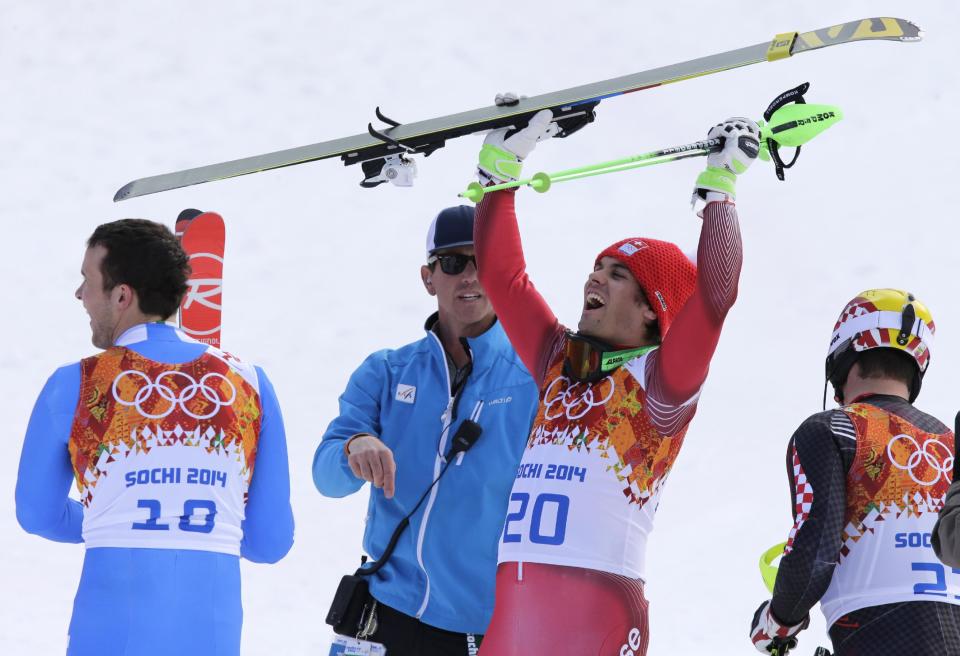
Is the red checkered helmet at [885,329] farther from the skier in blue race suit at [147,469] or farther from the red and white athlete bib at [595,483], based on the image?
the skier in blue race suit at [147,469]

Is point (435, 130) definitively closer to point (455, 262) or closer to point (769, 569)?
point (455, 262)

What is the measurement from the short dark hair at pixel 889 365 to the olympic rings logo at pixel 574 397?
1.90ft

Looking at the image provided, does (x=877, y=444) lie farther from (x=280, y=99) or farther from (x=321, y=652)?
(x=280, y=99)

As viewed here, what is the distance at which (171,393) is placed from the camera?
301cm

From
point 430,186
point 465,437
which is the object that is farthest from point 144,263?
point 430,186

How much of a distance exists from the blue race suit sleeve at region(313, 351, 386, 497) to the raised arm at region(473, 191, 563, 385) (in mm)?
490

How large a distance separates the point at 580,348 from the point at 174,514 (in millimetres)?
1028

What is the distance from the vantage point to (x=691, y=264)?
3506 millimetres

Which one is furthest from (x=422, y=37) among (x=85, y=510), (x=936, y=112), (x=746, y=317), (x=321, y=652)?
(x=85, y=510)

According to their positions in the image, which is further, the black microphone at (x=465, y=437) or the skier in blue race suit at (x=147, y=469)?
the black microphone at (x=465, y=437)

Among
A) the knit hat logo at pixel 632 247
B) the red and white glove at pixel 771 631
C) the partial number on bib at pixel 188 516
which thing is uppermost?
the knit hat logo at pixel 632 247

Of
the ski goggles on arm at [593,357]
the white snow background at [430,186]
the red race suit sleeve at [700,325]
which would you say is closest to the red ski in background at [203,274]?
the ski goggles on arm at [593,357]

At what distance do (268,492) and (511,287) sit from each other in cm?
86

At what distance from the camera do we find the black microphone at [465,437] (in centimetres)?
365
